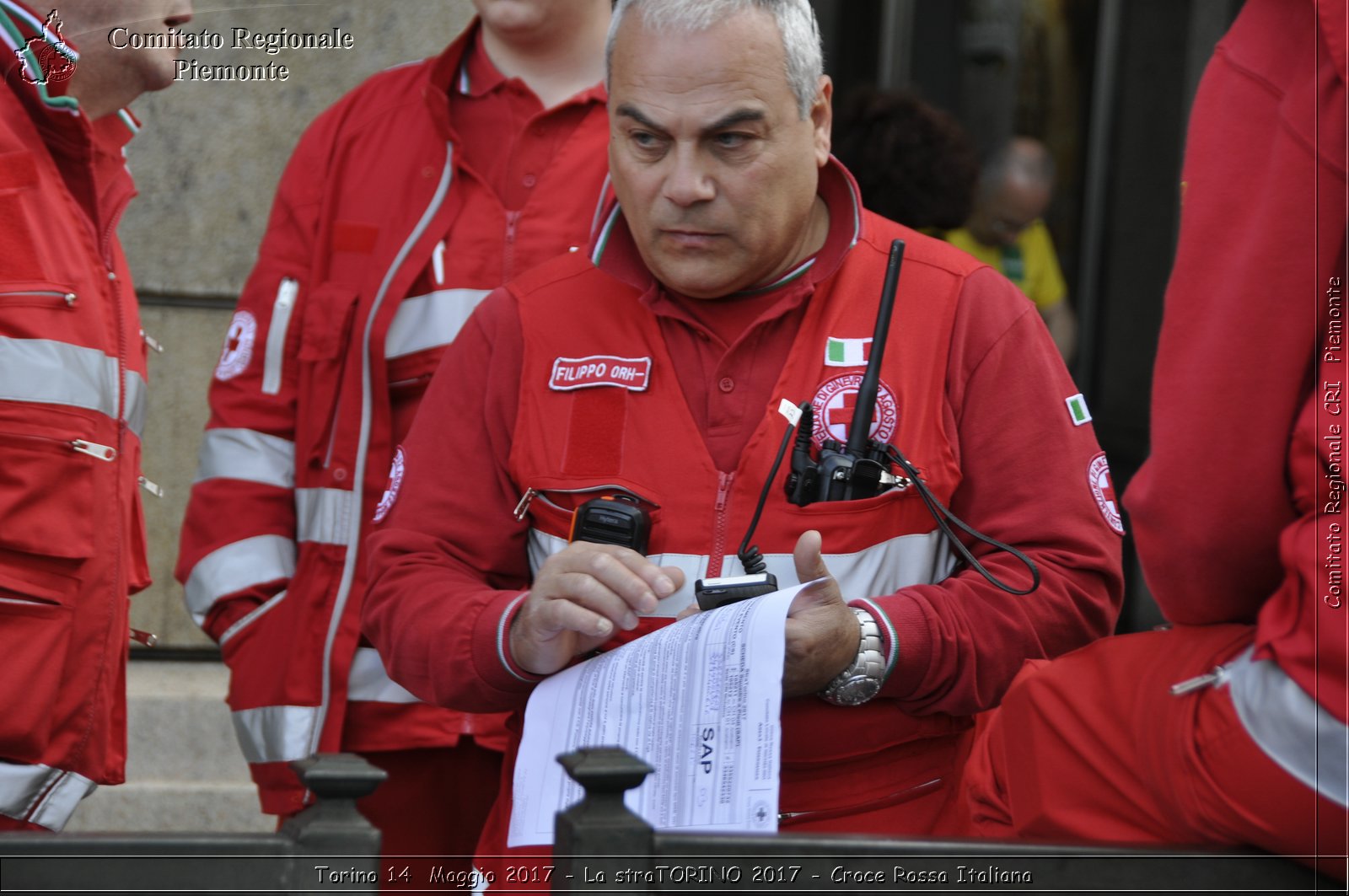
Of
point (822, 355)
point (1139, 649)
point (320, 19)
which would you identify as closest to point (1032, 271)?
point (320, 19)

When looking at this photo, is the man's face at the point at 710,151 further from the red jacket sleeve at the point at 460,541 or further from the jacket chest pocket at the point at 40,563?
the jacket chest pocket at the point at 40,563

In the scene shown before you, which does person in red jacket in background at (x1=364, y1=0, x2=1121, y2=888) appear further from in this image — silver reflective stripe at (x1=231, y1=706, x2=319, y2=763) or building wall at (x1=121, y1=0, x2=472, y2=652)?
building wall at (x1=121, y1=0, x2=472, y2=652)

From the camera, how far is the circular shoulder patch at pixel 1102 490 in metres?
2.38

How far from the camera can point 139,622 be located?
15.5 feet

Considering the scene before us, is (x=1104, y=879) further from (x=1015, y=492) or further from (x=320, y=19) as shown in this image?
(x=320, y=19)

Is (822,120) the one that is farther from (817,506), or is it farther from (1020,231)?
(1020,231)

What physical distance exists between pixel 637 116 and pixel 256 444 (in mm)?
1303

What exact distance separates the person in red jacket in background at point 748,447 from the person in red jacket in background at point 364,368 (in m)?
0.67

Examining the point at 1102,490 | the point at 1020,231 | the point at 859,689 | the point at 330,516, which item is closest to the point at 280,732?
the point at 330,516

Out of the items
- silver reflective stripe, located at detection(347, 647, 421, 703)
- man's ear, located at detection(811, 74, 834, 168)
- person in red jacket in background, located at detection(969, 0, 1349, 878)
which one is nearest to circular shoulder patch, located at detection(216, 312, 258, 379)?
silver reflective stripe, located at detection(347, 647, 421, 703)

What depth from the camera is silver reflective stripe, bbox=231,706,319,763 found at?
3.19 metres

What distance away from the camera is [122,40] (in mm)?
2859

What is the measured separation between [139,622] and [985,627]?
3.21m

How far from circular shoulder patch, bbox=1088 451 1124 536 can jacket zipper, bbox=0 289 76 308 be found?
171 centimetres
